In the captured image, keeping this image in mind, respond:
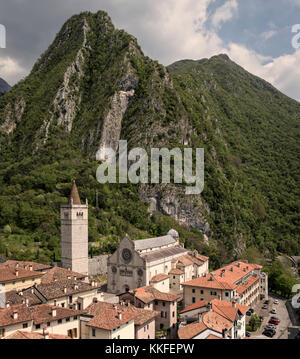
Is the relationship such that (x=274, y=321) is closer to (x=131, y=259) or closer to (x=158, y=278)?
(x=158, y=278)

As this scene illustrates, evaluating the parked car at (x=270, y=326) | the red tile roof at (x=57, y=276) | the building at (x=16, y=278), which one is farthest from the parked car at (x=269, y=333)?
the building at (x=16, y=278)

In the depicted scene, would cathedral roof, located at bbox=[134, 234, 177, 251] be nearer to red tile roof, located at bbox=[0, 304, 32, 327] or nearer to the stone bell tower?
the stone bell tower

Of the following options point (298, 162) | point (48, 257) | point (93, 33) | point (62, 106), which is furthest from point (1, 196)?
point (298, 162)

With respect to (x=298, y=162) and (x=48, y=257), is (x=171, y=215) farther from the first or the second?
(x=298, y=162)

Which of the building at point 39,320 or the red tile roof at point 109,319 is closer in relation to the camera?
the building at point 39,320

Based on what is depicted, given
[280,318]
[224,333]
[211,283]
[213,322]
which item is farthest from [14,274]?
[280,318]

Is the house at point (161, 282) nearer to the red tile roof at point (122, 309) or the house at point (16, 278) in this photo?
the red tile roof at point (122, 309)
